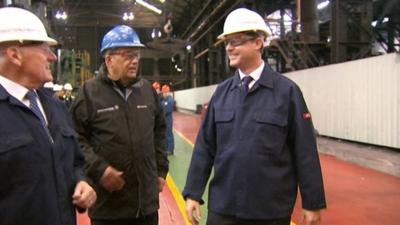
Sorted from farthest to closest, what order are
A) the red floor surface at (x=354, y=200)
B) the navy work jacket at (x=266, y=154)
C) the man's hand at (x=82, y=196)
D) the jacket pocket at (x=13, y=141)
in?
1. the red floor surface at (x=354, y=200)
2. the navy work jacket at (x=266, y=154)
3. the man's hand at (x=82, y=196)
4. the jacket pocket at (x=13, y=141)

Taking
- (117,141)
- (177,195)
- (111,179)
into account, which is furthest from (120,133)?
(177,195)

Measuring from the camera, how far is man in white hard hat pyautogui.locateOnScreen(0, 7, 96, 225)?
2039 millimetres

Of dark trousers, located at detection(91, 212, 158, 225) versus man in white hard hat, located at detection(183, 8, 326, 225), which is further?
dark trousers, located at detection(91, 212, 158, 225)

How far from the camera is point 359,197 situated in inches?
288

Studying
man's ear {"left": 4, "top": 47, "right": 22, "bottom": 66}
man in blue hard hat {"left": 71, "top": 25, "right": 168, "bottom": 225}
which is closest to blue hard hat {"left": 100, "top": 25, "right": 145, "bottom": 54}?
man in blue hard hat {"left": 71, "top": 25, "right": 168, "bottom": 225}

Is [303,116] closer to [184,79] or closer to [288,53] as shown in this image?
[288,53]

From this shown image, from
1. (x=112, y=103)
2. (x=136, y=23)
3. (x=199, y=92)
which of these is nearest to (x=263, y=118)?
(x=112, y=103)

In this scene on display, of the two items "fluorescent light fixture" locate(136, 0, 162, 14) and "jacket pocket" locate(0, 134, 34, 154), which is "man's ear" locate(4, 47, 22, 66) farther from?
"fluorescent light fixture" locate(136, 0, 162, 14)

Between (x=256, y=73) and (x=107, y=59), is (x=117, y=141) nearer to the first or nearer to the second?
(x=107, y=59)

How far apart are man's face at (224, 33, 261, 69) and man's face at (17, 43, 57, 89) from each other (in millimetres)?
1164

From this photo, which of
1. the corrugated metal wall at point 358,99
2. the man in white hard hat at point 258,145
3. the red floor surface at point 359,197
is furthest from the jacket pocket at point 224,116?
the corrugated metal wall at point 358,99

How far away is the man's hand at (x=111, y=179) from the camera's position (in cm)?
305

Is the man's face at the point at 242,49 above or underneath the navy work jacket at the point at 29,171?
above

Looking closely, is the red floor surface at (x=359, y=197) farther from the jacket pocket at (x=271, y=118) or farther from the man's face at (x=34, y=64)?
the man's face at (x=34, y=64)
